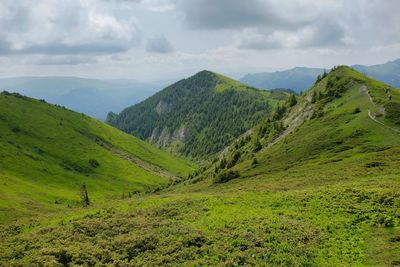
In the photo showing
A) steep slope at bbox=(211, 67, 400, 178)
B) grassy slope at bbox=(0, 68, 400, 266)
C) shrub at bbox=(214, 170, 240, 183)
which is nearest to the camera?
grassy slope at bbox=(0, 68, 400, 266)

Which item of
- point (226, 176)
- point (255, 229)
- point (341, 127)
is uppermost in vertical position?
point (341, 127)

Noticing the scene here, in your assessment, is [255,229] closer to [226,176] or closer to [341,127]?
[226,176]

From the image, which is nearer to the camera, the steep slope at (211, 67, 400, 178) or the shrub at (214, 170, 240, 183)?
the steep slope at (211, 67, 400, 178)

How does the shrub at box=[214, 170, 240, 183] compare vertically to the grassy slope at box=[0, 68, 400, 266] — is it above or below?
below

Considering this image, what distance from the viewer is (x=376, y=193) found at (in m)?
40.8

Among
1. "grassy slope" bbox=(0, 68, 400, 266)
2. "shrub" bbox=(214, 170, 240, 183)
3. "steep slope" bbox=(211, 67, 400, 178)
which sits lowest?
"shrub" bbox=(214, 170, 240, 183)

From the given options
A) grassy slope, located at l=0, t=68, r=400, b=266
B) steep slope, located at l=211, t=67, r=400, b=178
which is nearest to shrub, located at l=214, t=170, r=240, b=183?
steep slope, located at l=211, t=67, r=400, b=178

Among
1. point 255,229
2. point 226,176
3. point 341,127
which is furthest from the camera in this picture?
point 226,176

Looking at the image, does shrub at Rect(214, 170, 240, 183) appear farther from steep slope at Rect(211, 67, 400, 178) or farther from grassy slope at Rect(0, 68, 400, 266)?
grassy slope at Rect(0, 68, 400, 266)

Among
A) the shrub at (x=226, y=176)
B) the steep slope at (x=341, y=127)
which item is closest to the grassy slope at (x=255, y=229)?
the steep slope at (x=341, y=127)

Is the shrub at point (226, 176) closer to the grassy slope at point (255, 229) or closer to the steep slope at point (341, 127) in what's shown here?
the steep slope at point (341, 127)

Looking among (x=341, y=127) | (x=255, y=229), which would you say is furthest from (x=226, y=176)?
(x=255, y=229)

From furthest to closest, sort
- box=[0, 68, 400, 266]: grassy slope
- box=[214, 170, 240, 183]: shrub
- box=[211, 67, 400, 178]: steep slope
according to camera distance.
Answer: box=[214, 170, 240, 183]: shrub → box=[211, 67, 400, 178]: steep slope → box=[0, 68, 400, 266]: grassy slope

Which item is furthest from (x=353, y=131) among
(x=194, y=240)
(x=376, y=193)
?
(x=194, y=240)
